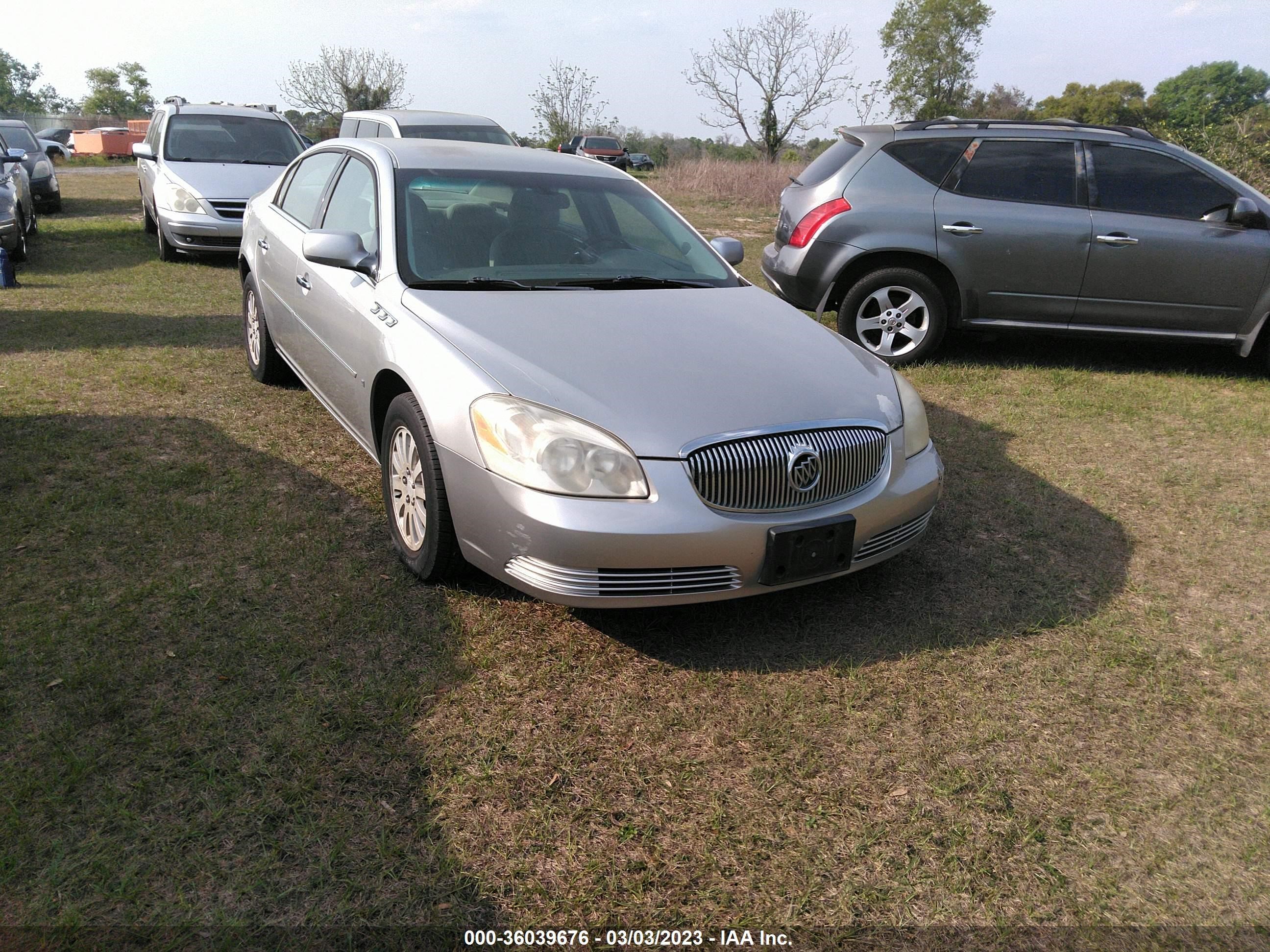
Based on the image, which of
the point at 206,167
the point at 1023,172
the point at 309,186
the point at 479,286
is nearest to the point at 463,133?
the point at 206,167

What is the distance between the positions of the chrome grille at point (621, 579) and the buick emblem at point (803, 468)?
37cm

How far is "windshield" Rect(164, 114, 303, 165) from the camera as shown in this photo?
11.5 meters

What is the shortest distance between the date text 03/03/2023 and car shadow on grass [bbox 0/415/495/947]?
6 cm

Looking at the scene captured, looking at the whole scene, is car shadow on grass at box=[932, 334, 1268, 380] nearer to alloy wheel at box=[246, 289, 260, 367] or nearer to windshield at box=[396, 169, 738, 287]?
windshield at box=[396, 169, 738, 287]

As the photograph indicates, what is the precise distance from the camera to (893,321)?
7289mm

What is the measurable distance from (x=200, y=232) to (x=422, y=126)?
278cm

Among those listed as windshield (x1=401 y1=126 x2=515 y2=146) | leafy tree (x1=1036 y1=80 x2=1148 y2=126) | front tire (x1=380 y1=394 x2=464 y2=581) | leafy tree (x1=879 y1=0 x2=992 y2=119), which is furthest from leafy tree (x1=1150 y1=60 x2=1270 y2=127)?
front tire (x1=380 y1=394 x2=464 y2=581)

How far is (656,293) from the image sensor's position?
419cm

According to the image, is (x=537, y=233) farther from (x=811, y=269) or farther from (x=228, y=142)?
(x=228, y=142)

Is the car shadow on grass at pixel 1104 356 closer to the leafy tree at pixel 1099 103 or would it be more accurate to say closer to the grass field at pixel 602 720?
the grass field at pixel 602 720

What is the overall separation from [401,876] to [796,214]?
20.8 ft

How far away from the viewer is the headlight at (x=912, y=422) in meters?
3.71

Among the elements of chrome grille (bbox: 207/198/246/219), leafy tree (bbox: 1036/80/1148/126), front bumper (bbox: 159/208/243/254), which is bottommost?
front bumper (bbox: 159/208/243/254)

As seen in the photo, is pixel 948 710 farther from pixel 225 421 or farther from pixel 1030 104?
pixel 1030 104
